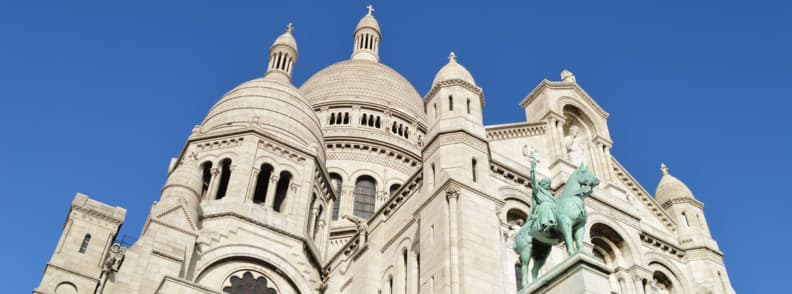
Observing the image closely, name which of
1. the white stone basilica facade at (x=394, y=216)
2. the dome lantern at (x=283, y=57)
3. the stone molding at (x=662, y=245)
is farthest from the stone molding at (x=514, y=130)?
the dome lantern at (x=283, y=57)

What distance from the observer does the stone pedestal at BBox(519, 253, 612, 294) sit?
14.4 meters

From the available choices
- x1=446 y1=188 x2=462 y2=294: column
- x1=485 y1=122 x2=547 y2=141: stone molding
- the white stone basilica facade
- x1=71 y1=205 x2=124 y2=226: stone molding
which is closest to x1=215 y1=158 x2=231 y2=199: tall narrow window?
the white stone basilica facade

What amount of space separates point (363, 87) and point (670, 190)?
24.1 metres

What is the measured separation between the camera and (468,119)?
80.5ft

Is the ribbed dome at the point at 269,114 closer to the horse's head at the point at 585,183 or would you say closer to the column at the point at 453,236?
the column at the point at 453,236

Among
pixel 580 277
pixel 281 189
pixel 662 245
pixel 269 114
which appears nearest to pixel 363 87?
pixel 269 114

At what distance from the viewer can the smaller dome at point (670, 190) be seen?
99.3ft

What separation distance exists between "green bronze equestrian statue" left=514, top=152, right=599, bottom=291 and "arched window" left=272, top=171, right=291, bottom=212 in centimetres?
1596

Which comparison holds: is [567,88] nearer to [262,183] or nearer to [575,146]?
[575,146]

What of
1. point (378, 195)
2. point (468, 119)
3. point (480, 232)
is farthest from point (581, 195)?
point (378, 195)

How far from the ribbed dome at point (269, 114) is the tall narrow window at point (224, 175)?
1738 millimetres

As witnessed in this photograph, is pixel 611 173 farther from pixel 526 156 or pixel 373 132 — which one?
pixel 373 132

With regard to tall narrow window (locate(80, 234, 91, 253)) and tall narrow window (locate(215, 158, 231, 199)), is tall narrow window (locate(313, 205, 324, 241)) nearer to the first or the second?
tall narrow window (locate(215, 158, 231, 199))

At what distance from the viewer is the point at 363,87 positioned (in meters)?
50.1
